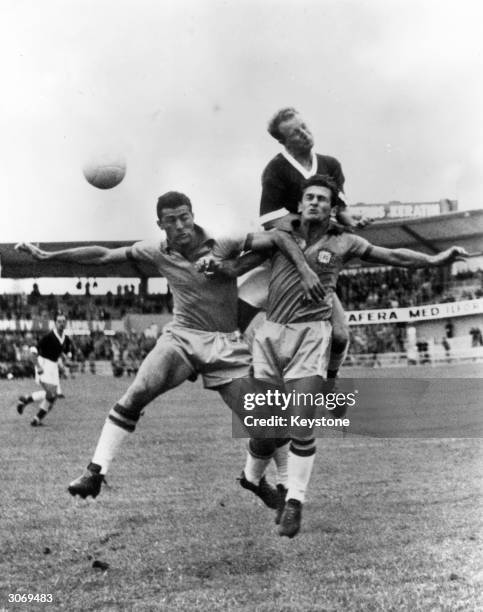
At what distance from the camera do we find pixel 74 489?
16.2ft

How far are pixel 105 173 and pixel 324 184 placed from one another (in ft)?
5.03

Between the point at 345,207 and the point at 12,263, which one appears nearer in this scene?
the point at 345,207

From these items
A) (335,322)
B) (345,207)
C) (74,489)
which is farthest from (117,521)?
(345,207)

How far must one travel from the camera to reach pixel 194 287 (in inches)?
199

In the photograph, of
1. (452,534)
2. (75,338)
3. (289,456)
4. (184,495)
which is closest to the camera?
(289,456)

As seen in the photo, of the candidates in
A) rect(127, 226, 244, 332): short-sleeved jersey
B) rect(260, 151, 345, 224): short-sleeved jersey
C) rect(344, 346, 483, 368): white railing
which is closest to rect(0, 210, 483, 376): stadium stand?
rect(127, 226, 244, 332): short-sleeved jersey

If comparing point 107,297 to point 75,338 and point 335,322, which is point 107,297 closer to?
point 335,322

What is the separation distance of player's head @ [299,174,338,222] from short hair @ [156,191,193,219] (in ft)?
2.13

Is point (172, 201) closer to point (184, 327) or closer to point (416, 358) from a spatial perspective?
point (184, 327)

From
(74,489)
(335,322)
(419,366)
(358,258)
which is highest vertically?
(358,258)

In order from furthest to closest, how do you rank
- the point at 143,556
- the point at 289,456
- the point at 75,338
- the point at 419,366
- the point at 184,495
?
1. the point at 419,366
2. the point at 75,338
3. the point at 184,495
4. the point at 143,556
5. the point at 289,456

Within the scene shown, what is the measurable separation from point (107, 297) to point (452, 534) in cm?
313

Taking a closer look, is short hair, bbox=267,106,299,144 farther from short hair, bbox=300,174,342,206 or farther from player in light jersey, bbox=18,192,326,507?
player in light jersey, bbox=18,192,326,507

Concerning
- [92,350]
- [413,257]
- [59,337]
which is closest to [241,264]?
[413,257]
